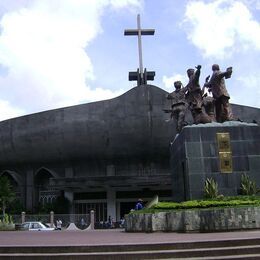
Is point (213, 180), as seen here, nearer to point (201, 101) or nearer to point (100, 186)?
point (201, 101)

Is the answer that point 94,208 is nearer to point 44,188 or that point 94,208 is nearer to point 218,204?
point 44,188

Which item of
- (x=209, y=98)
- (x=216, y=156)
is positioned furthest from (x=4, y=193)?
(x=216, y=156)

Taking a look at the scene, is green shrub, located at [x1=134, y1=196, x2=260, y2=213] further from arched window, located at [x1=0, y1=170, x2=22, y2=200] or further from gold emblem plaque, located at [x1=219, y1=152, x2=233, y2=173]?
arched window, located at [x1=0, y1=170, x2=22, y2=200]

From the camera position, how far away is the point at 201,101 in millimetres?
17109

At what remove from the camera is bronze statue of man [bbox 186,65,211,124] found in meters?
16.7

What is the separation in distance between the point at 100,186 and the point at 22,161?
9.57 meters

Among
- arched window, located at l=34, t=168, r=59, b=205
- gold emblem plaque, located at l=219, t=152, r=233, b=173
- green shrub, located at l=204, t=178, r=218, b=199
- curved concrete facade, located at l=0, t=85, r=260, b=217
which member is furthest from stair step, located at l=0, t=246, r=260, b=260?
arched window, located at l=34, t=168, r=59, b=205

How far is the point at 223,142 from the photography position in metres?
15.6

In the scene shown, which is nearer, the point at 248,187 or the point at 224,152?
the point at 248,187

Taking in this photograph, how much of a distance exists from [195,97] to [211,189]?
393cm

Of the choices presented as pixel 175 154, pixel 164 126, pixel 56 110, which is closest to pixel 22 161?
pixel 56 110

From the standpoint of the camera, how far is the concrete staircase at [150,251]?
807 centimetres

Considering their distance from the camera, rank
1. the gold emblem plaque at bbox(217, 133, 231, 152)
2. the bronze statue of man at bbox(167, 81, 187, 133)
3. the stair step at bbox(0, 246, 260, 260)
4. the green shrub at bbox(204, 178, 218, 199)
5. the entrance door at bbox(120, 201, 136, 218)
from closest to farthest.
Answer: the stair step at bbox(0, 246, 260, 260)
the green shrub at bbox(204, 178, 218, 199)
the gold emblem plaque at bbox(217, 133, 231, 152)
the bronze statue of man at bbox(167, 81, 187, 133)
the entrance door at bbox(120, 201, 136, 218)

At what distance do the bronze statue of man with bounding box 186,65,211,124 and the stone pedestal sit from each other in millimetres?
838
